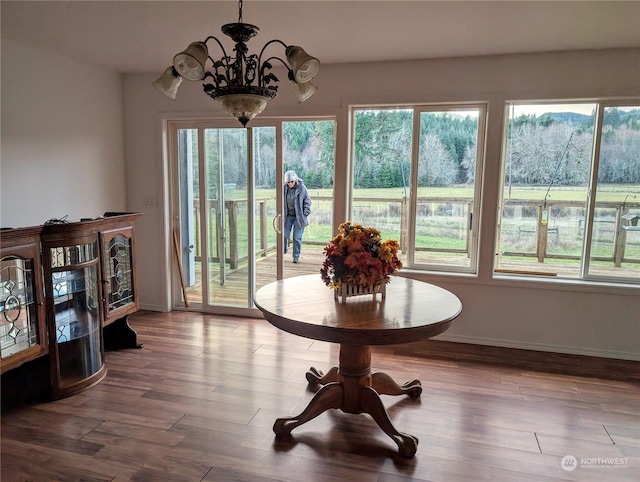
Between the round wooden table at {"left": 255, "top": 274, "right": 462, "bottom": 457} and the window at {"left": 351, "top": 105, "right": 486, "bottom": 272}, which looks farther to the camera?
the window at {"left": 351, "top": 105, "right": 486, "bottom": 272}

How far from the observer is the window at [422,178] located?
12.2 ft

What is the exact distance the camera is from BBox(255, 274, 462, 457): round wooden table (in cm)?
200

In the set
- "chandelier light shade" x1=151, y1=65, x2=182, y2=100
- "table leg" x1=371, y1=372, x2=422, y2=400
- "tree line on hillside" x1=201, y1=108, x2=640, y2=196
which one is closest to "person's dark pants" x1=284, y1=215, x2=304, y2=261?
"tree line on hillside" x1=201, y1=108, x2=640, y2=196

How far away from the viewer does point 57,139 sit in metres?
3.57

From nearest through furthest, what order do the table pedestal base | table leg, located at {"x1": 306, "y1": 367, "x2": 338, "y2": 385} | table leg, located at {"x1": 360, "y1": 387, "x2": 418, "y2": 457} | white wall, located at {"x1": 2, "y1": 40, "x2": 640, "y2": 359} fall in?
table leg, located at {"x1": 360, "y1": 387, "x2": 418, "y2": 457} < the table pedestal base < table leg, located at {"x1": 306, "y1": 367, "x2": 338, "y2": 385} < white wall, located at {"x1": 2, "y1": 40, "x2": 640, "y2": 359}

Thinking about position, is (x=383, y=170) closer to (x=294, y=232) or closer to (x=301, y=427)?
(x=294, y=232)

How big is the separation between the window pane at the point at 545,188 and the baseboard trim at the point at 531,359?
721 millimetres

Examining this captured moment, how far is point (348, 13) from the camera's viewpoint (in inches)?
105

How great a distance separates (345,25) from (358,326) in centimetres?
211

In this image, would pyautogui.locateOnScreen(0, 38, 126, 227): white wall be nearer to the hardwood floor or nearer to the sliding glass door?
the sliding glass door

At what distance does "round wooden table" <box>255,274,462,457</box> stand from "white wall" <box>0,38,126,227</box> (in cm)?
226

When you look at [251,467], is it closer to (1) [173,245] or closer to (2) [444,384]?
(2) [444,384]

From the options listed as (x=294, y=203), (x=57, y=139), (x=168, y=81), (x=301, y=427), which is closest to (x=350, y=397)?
(x=301, y=427)

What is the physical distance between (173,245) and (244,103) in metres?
3.02
